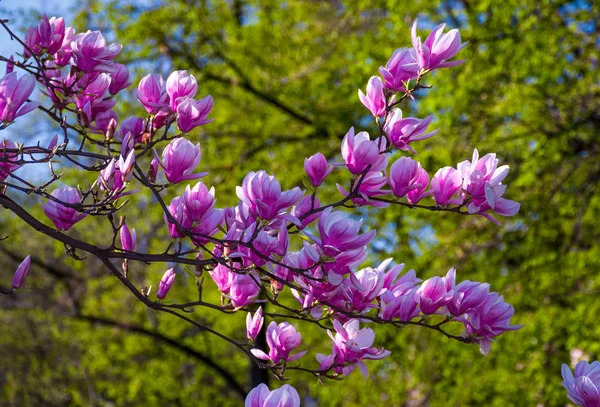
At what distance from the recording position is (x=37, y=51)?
2.28 metres

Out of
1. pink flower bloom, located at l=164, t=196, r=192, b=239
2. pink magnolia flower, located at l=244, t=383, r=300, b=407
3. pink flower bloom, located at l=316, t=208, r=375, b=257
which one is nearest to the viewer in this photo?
pink magnolia flower, located at l=244, t=383, r=300, b=407

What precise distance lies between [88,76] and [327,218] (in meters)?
1.03

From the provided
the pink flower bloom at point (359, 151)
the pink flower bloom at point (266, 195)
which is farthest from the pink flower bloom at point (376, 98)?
the pink flower bloom at point (266, 195)

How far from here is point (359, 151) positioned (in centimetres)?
188

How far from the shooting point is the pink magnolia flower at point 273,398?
1566 millimetres

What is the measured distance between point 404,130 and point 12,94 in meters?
1.14

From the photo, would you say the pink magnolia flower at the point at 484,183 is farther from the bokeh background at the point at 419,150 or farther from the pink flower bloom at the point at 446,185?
the bokeh background at the point at 419,150

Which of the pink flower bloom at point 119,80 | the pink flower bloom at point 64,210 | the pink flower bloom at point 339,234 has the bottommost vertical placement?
the pink flower bloom at point 339,234

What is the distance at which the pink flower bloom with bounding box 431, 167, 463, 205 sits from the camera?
198cm

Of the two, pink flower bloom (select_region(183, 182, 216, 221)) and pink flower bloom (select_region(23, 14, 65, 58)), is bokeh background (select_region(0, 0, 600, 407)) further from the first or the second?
pink flower bloom (select_region(183, 182, 216, 221))

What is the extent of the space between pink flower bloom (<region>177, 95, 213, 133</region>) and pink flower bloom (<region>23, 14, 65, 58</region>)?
56 centimetres

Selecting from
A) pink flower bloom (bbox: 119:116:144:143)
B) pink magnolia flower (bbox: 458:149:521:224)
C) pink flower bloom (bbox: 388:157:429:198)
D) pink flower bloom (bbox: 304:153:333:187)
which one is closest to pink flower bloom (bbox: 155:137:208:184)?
pink flower bloom (bbox: 304:153:333:187)

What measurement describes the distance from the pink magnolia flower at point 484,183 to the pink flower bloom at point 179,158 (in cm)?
76

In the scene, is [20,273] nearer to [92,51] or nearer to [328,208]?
[92,51]
